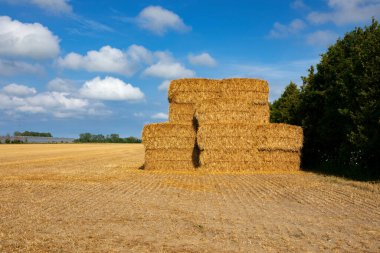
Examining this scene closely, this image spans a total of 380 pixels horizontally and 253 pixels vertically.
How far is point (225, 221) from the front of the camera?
9078 millimetres

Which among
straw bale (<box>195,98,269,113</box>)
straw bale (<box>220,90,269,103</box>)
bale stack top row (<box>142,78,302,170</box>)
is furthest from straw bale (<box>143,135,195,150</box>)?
straw bale (<box>220,90,269,103</box>)

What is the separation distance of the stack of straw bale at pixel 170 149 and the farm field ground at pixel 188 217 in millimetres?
7349

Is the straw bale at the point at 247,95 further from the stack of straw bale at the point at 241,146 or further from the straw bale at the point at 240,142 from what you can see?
the straw bale at the point at 240,142

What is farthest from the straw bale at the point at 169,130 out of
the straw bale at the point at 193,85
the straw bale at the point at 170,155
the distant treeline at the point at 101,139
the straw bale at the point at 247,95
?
the distant treeline at the point at 101,139

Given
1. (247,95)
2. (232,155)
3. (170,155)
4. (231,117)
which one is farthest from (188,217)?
(247,95)

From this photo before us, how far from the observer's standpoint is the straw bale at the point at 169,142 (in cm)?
2320

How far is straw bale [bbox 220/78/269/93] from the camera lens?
24797 millimetres

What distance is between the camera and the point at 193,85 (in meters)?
25.2

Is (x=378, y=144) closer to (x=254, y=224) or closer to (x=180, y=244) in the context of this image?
(x=254, y=224)

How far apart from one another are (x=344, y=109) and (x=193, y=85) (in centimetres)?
931

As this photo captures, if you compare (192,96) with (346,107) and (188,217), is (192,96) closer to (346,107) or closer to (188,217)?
(346,107)

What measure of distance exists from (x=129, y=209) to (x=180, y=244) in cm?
350

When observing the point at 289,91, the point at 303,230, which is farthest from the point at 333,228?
the point at 289,91

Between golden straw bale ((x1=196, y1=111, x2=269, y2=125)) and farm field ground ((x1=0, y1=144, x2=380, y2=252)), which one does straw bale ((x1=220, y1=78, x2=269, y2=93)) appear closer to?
golden straw bale ((x1=196, y1=111, x2=269, y2=125))
